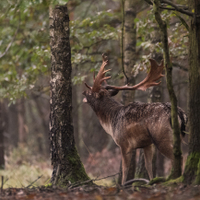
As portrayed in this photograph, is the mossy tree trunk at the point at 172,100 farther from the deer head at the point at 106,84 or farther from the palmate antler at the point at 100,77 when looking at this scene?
the palmate antler at the point at 100,77

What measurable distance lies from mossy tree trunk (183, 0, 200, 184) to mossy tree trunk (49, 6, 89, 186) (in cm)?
232

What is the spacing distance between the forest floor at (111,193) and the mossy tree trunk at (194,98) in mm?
438

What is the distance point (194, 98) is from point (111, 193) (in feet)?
6.70

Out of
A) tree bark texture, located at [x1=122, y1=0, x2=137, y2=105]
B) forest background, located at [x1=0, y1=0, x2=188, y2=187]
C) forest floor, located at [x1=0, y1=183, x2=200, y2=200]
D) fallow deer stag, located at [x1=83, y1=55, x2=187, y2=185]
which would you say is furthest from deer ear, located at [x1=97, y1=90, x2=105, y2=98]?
forest floor, located at [x1=0, y1=183, x2=200, y2=200]

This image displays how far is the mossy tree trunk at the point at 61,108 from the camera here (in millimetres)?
6293

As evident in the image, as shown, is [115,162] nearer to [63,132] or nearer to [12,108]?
[63,132]

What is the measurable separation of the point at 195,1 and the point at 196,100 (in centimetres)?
169

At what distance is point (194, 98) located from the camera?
16.9ft

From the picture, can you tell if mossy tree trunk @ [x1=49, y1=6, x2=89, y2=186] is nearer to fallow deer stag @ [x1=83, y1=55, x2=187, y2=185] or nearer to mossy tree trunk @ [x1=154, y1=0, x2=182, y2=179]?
fallow deer stag @ [x1=83, y1=55, x2=187, y2=185]

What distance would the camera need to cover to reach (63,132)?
6.31 metres

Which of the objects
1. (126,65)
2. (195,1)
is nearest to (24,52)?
(126,65)

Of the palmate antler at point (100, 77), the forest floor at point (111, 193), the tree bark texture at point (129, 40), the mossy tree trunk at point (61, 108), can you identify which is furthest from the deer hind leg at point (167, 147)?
the tree bark texture at point (129, 40)

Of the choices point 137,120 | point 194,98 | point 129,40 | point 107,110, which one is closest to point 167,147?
point 137,120

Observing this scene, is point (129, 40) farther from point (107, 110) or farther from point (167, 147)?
point (167, 147)
